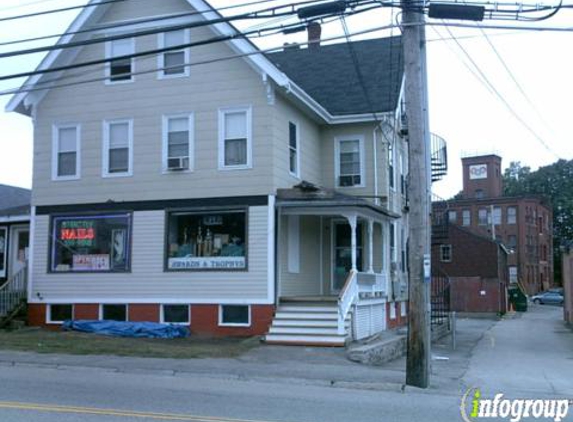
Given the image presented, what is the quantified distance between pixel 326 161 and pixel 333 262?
3.47 metres

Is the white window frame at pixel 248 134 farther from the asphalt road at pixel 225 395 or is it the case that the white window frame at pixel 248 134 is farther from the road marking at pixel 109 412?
the road marking at pixel 109 412

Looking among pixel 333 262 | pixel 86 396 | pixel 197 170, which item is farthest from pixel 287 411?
pixel 333 262

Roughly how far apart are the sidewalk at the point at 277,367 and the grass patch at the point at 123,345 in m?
0.47

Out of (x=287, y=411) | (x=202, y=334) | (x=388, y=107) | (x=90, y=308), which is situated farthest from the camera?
(x=388, y=107)

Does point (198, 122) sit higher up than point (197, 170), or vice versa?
point (198, 122)

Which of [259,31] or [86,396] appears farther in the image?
[259,31]

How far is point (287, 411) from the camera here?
9141 millimetres

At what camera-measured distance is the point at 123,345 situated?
16.2 metres

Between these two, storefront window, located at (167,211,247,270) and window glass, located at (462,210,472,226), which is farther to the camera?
window glass, located at (462,210,472,226)

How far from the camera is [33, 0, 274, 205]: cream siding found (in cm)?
1855

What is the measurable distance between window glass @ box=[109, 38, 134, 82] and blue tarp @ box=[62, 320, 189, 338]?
7.18 meters

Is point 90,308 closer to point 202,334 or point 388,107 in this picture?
point 202,334

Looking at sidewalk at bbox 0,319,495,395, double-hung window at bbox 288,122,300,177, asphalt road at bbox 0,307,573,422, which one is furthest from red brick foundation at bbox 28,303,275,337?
double-hung window at bbox 288,122,300,177

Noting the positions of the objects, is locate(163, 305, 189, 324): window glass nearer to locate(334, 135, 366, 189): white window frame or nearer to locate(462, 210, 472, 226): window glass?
locate(334, 135, 366, 189): white window frame
